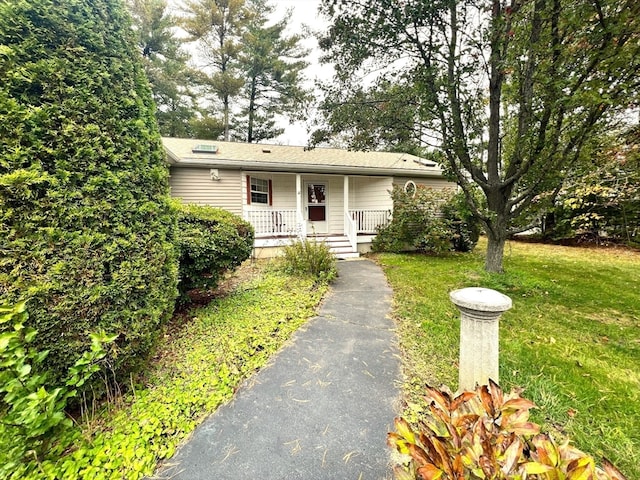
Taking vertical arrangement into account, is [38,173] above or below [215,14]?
below

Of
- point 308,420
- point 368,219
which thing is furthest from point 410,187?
point 308,420

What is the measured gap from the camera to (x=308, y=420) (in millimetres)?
2020

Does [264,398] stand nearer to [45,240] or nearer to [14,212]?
[45,240]

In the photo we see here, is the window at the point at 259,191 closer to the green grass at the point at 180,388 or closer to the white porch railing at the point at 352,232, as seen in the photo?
the white porch railing at the point at 352,232

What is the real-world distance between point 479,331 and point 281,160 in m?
8.38

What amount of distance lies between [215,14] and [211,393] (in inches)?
739

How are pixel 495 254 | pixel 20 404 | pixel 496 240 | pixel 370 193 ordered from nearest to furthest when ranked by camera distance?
pixel 20 404 → pixel 496 240 → pixel 495 254 → pixel 370 193

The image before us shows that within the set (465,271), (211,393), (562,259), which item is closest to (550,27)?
(465,271)

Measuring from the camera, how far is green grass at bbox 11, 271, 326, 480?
5.27 ft

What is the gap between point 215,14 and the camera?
14.5 m

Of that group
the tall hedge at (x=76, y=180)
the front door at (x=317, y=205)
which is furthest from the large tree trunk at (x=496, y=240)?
the front door at (x=317, y=205)

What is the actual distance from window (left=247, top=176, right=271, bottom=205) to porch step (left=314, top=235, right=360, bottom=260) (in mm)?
2528

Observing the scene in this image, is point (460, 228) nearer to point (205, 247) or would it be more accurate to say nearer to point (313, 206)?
Answer: point (313, 206)

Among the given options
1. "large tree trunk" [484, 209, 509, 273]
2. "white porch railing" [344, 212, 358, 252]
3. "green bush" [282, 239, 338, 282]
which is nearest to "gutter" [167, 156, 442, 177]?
"white porch railing" [344, 212, 358, 252]
